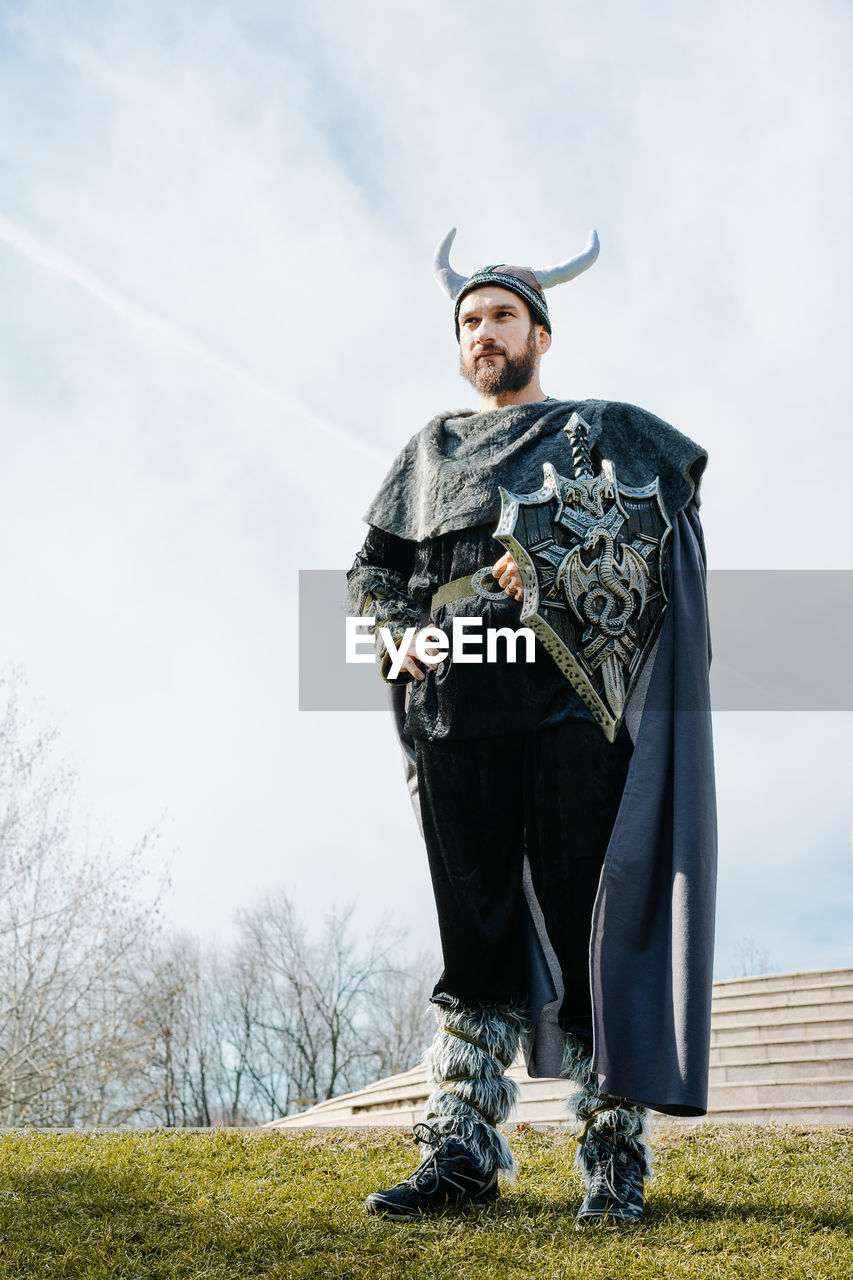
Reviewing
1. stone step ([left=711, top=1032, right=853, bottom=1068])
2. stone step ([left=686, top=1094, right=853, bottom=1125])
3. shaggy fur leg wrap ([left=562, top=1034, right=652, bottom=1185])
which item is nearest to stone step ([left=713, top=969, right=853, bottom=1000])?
A: stone step ([left=711, top=1032, right=853, bottom=1068])

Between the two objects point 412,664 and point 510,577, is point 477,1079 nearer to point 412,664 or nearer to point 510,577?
point 412,664

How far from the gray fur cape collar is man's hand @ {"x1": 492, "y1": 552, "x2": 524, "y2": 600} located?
21cm

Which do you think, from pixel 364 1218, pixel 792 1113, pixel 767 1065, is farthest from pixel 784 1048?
pixel 364 1218

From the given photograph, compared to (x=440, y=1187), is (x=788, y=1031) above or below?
below

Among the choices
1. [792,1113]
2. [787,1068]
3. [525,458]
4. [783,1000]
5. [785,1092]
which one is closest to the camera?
[525,458]

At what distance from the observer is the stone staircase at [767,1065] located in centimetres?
718

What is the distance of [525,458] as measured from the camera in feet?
11.7

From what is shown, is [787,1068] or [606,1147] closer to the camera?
[606,1147]

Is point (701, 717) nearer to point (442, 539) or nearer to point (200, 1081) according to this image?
point (442, 539)

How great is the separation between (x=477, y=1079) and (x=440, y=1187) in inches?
11.5

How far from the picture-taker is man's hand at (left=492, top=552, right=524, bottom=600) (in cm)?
331

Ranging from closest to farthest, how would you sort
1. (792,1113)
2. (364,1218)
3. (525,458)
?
(364,1218), (525,458), (792,1113)

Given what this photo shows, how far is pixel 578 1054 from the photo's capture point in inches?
124

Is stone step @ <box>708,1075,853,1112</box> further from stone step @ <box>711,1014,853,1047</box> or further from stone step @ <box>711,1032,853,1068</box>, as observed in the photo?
stone step @ <box>711,1014,853,1047</box>
